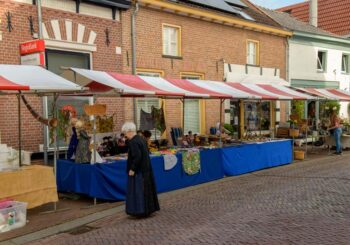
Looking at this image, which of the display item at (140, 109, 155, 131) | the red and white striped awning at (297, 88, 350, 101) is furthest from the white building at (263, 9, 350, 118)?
the display item at (140, 109, 155, 131)

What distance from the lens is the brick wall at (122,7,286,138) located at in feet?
44.0

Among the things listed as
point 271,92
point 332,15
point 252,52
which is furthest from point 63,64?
point 332,15

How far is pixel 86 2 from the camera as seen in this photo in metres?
11.7

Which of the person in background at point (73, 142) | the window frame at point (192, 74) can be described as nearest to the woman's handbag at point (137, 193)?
the person in background at point (73, 142)

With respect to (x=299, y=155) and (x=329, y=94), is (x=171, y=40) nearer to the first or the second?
(x=299, y=155)

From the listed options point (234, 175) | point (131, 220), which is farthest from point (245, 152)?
point (131, 220)

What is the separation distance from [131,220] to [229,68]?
10642mm

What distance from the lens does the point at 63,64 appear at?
37.4 ft

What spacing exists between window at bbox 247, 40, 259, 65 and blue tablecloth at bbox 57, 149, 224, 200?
8852 millimetres

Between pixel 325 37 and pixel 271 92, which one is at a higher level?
pixel 325 37

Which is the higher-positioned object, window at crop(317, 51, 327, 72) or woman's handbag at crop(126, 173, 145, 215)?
window at crop(317, 51, 327, 72)

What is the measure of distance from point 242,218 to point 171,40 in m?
9.06

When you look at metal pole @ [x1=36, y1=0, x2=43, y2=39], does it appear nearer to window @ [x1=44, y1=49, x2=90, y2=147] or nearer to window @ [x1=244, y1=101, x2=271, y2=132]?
window @ [x1=44, y1=49, x2=90, y2=147]

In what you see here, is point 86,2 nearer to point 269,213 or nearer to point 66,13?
point 66,13
